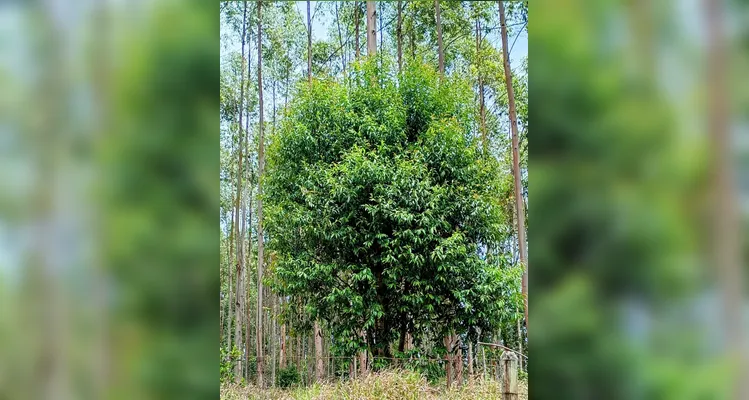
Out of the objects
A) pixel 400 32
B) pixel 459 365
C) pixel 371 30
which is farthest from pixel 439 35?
pixel 459 365

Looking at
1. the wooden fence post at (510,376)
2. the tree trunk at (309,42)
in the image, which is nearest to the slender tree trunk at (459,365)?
the wooden fence post at (510,376)

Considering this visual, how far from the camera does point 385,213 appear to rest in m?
3.88

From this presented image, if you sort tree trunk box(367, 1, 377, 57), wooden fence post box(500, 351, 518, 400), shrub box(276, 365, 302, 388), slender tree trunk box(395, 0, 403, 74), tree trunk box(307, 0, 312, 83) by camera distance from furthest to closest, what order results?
tree trunk box(307, 0, 312, 83) < slender tree trunk box(395, 0, 403, 74) < shrub box(276, 365, 302, 388) < tree trunk box(367, 1, 377, 57) < wooden fence post box(500, 351, 518, 400)

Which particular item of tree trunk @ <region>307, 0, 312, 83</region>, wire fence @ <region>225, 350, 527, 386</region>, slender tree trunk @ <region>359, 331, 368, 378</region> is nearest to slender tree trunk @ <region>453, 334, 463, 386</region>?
wire fence @ <region>225, 350, 527, 386</region>

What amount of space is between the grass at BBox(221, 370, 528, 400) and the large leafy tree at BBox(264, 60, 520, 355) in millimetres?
400

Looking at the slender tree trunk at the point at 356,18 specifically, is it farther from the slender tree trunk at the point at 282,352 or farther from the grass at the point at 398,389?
the grass at the point at 398,389

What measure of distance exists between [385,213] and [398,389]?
50.9 inches

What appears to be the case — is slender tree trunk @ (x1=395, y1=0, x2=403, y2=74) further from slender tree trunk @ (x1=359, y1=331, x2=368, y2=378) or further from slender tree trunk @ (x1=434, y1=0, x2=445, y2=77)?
slender tree trunk @ (x1=359, y1=331, x2=368, y2=378)

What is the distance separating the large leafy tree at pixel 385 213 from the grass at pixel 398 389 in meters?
0.40

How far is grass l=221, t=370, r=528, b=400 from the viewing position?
142 inches
